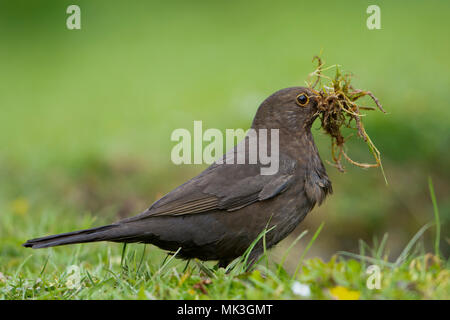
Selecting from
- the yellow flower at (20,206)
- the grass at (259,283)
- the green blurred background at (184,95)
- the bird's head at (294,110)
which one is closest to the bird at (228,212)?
the grass at (259,283)

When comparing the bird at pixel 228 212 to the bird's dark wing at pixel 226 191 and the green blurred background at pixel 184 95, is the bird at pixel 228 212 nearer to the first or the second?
the bird's dark wing at pixel 226 191

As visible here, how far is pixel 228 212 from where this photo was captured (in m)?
3.68

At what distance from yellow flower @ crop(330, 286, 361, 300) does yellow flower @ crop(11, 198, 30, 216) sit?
12.1 ft

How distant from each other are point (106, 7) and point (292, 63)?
707cm

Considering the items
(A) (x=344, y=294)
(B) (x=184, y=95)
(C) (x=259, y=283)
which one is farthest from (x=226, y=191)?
(B) (x=184, y=95)

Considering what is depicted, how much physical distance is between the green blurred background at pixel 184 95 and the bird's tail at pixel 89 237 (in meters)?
1.59

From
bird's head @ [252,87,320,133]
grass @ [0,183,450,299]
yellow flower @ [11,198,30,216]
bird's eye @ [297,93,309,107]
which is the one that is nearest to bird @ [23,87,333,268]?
grass @ [0,183,450,299]

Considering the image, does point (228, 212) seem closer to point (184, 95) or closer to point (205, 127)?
point (205, 127)

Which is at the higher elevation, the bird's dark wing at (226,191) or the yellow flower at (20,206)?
the bird's dark wing at (226,191)

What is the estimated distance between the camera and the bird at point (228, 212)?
3.62m

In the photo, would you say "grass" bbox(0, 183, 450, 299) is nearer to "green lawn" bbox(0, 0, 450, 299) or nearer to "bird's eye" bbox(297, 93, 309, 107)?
"green lawn" bbox(0, 0, 450, 299)

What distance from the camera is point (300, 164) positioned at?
3854mm

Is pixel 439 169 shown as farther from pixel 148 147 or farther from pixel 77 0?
pixel 77 0

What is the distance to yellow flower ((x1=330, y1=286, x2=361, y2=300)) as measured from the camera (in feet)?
9.21
